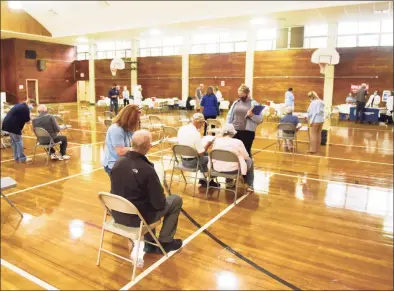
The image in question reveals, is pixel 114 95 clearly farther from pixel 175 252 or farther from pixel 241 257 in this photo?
pixel 241 257

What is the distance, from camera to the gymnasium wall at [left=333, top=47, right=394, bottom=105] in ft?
49.9

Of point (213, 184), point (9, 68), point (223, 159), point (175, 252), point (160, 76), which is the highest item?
point (9, 68)

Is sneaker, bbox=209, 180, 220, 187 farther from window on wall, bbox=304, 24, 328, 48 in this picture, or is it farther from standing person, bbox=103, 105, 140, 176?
window on wall, bbox=304, 24, 328, 48

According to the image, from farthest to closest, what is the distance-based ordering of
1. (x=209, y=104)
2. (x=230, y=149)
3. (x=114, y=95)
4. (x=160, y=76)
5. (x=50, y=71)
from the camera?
(x=50, y=71), (x=160, y=76), (x=114, y=95), (x=209, y=104), (x=230, y=149)

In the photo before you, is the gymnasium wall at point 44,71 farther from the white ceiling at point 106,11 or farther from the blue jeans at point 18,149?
the white ceiling at point 106,11

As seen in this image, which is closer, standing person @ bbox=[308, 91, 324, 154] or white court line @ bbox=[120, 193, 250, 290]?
white court line @ bbox=[120, 193, 250, 290]

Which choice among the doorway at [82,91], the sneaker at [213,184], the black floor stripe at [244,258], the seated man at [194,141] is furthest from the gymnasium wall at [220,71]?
the black floor stripe at [244,258]

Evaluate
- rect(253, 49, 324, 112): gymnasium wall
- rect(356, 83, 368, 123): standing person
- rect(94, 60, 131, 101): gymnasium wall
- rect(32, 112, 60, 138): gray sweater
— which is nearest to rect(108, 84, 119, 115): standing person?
rect(94, 60, 131, 101): gymnasium wall

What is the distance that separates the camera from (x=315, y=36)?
16.8m

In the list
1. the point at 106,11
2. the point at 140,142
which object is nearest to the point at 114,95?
the point at 140,142

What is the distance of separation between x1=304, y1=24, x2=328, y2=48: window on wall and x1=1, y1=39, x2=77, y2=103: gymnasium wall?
16.4m

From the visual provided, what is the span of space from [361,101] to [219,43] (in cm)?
902

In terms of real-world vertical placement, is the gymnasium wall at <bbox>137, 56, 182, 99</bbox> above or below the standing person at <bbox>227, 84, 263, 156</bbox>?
above

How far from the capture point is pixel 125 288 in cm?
268
